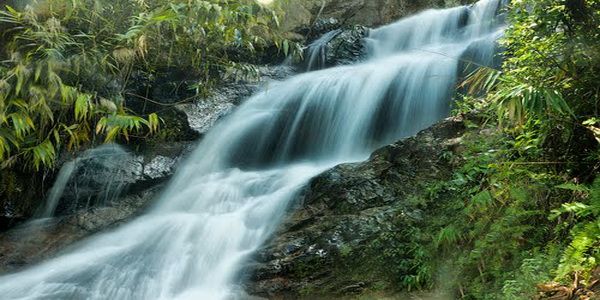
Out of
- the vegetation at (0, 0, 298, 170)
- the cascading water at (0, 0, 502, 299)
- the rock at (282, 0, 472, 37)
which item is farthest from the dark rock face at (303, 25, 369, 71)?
the vegetation at (0, 0, 298, 170)

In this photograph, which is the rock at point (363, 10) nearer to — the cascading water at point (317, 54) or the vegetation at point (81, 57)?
the cascading water at point (317, 54)

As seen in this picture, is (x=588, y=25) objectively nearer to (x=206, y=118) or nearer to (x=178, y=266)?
(x=178, y=266)

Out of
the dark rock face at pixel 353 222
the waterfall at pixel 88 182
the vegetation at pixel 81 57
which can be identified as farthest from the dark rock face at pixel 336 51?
the dark rock face at pixel 353 222

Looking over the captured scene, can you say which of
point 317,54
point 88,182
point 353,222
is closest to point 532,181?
point 353,222

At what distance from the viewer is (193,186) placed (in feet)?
19.8

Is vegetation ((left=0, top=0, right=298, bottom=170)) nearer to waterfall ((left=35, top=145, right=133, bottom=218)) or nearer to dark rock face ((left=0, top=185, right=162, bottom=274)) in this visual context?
waterfall ((left=35, top=145, right=133, bottom=218))

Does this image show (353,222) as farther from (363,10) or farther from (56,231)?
(363,10)

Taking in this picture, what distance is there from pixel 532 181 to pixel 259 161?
401 cm

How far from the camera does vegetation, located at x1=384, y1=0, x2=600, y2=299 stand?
119 inches

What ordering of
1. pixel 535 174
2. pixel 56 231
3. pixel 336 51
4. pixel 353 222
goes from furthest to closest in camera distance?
pixel 336 51 → pixel 56 231 → pixel 353 222 → pixel 535 174

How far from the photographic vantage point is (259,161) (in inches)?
266

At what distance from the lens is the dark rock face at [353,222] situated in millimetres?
3875

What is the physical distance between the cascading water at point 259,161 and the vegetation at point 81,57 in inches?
43.5

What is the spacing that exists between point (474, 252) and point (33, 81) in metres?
4.65
